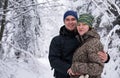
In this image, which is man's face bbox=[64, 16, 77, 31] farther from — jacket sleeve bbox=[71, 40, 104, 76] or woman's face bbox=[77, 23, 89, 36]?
jacket sleeve bbox=[71, 40, 104, 76]

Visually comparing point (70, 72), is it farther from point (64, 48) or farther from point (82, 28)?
point (82, 28)

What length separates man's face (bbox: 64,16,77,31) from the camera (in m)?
4.47

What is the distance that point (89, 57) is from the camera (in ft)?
13.5

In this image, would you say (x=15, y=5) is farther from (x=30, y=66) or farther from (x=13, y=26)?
(x=13, y=26)

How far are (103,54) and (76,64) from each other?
0.31m

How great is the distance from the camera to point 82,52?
13.7 feet

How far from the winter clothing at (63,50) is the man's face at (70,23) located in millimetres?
43

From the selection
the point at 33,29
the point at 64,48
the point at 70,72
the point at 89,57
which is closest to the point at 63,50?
the point at 64,48

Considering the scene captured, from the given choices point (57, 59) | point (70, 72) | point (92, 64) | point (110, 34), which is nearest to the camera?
point (92, 64)

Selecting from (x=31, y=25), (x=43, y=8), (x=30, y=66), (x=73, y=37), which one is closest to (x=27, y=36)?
(x=31, y=25)

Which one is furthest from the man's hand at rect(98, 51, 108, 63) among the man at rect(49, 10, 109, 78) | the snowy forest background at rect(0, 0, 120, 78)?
the snowy forest background at rect(0, 0, 120, 78)

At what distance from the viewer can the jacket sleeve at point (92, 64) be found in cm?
406

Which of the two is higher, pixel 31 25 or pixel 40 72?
pixel 31 25

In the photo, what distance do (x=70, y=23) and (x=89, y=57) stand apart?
0.55 meters
